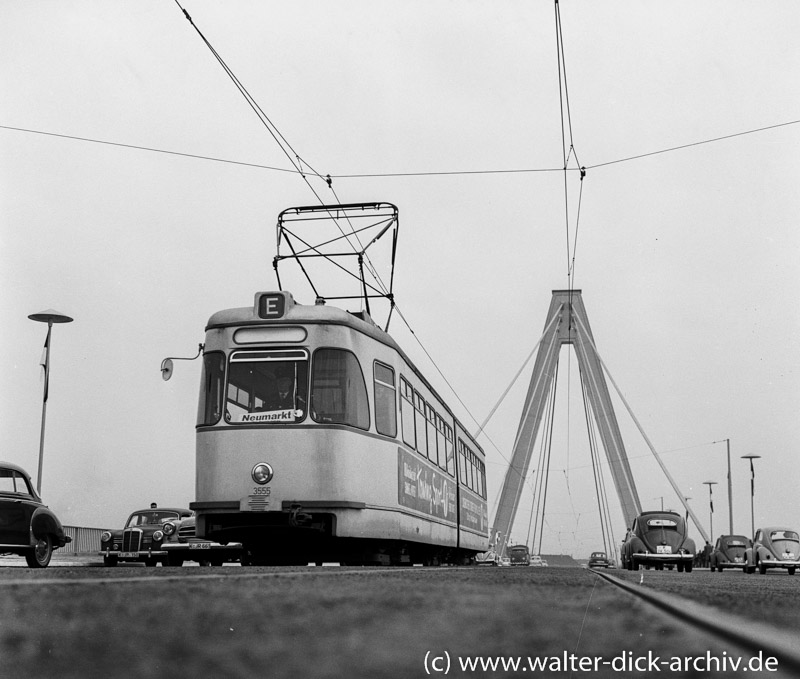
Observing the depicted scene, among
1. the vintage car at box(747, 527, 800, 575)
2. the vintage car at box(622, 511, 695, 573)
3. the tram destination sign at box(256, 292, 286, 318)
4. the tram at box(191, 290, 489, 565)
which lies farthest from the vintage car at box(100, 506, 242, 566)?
the vintage car at box(747, 527, 800, 575)

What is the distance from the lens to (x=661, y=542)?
2738 cm

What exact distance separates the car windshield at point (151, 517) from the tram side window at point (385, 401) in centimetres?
771

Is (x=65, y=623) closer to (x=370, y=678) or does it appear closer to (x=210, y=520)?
(x=370, y=678)

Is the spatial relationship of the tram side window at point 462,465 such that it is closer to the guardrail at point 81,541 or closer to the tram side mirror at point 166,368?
the tram side mirror at point 166,368

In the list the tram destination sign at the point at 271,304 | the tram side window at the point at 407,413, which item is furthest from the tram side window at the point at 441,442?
the tram destination sign at the point at 271,304

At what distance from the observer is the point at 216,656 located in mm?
1333

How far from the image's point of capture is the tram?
1133 centimetres

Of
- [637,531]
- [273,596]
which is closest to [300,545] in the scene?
[273,596]

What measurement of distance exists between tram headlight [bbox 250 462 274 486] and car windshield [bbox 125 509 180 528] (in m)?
7.95

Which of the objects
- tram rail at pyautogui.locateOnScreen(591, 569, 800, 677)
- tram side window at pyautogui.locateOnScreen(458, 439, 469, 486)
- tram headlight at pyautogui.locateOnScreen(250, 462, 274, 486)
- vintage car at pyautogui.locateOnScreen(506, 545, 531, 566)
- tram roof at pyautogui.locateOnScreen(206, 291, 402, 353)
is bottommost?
vintage car at pyautogui.locateOnScreen(506, 545, 531, 566)

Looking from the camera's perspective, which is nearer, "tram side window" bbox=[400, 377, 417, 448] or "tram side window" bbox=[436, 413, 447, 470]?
"tram side window" bbox=[400, 377, 417, 448]

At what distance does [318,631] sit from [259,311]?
1058cm

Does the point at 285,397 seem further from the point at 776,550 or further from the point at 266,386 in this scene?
the point at 776,550

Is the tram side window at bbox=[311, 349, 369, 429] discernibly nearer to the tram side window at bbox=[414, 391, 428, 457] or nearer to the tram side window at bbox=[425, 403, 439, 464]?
the tram side window at bbox=[414, 391, 428, 457]
